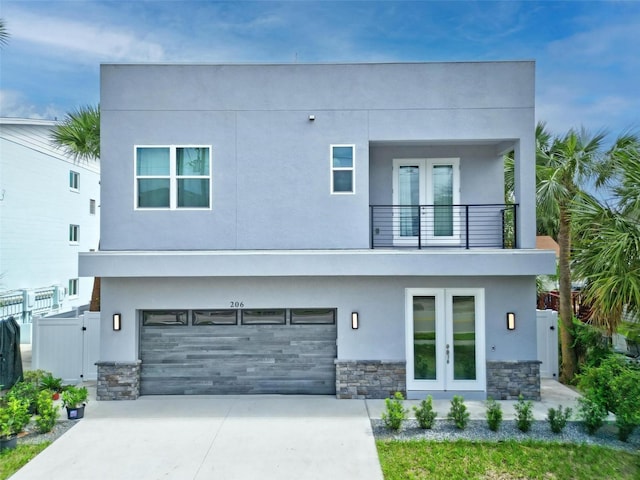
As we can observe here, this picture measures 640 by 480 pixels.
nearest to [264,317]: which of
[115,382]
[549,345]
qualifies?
[115,382]

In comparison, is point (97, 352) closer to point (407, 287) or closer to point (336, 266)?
point (336, 266)

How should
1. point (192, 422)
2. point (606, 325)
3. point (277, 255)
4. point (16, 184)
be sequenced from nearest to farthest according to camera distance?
point (606, 325), point (192, 422), point (277, 255), point (16, 184)

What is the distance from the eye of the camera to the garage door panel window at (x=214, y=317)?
33.4ft

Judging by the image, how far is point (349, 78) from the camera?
32.7 feet

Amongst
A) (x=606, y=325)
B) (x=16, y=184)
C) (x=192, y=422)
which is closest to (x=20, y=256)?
(x=16, y=184)

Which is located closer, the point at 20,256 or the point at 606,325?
the point at 606,325

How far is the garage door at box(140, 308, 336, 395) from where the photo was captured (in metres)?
10.1

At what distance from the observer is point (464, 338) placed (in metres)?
9.89

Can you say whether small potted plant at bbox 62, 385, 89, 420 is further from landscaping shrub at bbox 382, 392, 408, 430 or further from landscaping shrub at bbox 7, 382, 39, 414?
landscaping shrub at bbox 382, 392, 408, 430

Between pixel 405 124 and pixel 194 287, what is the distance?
20.1ft

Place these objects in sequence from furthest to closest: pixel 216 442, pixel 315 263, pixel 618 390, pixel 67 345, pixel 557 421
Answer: pixel 67 345
pixel 315 263
pixel 557 421
pixel 216 442
pixel 618 390

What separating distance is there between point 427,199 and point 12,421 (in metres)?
9.58

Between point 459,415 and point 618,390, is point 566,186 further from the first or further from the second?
point 459,415

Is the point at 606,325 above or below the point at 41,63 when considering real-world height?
below
